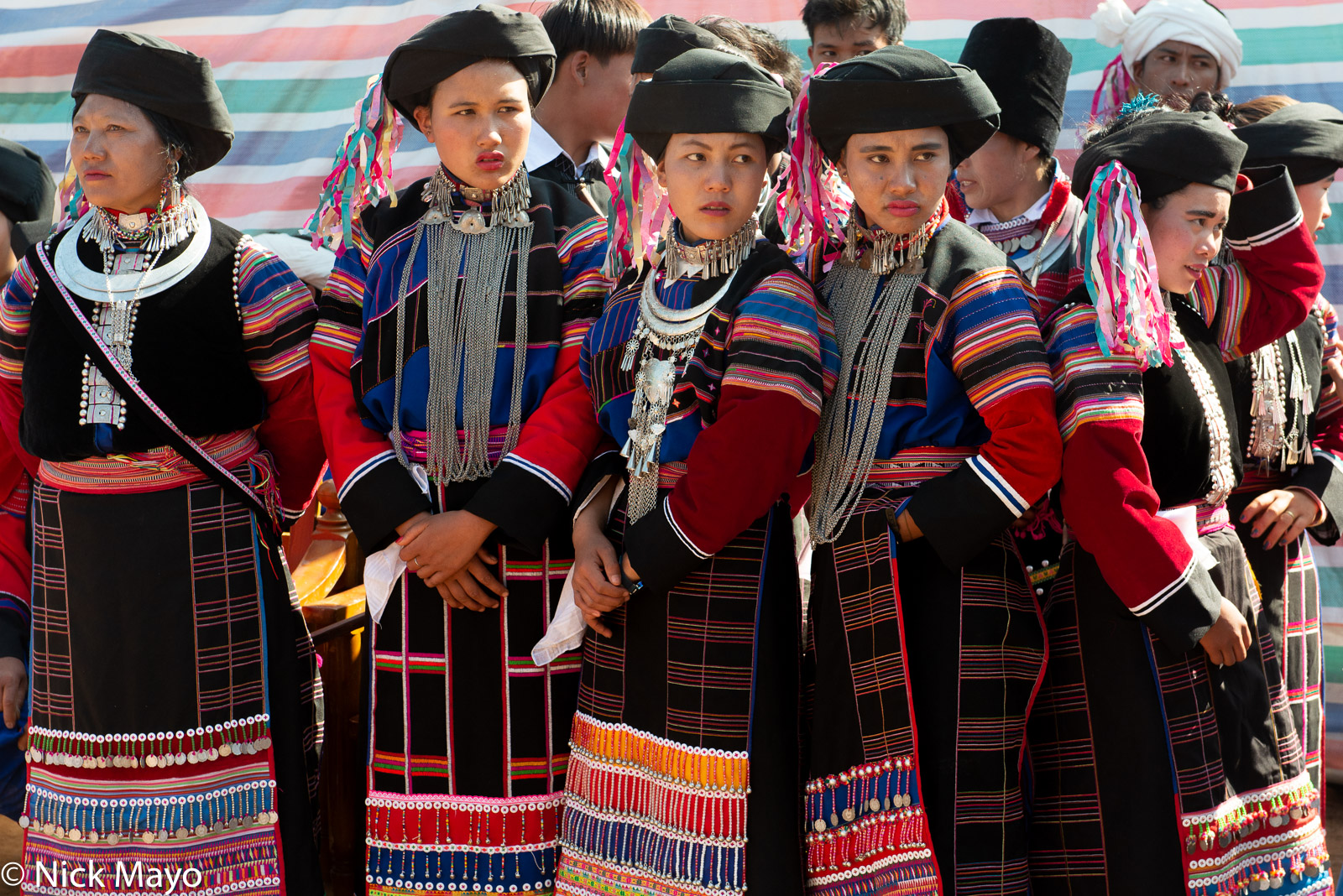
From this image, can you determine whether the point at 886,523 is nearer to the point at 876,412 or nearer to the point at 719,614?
the point at 876,412

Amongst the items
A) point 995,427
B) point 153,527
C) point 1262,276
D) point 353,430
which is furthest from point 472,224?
point 1262,276

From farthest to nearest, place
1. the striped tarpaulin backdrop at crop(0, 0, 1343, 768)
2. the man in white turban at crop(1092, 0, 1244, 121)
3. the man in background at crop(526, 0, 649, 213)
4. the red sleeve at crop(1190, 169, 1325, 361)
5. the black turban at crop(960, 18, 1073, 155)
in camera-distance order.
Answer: the striped tarpaulin backdrop at crop(0, 0, 1343, 768)
the man in background at crop(526, 0, 649, 213)
the man in white turban at crop(1092, 0, 1244, 121)
the black turban at crop(960, 18, 1073, 155)
the red sleeve at crop(1190, 169, 1325, 361)

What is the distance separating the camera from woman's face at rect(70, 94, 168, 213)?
8.80 ft

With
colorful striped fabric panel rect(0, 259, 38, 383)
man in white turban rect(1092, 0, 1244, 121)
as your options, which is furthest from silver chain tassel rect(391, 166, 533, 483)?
man in white turban rect(1092, 0, 1244, 121)

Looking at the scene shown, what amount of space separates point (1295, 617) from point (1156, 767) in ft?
2.41

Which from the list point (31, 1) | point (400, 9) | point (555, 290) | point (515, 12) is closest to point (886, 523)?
point (555, 290)

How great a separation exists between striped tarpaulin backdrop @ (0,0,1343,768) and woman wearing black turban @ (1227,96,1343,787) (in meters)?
1.35

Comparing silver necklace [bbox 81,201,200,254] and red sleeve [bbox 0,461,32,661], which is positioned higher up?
silver necklace [bbox 81,201,200,254]

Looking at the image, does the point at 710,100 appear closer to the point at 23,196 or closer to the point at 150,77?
the point at 150,77

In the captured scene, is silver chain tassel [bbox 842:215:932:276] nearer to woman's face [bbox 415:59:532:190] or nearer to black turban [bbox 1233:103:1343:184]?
woman's face [bbox 415:59:532:190]

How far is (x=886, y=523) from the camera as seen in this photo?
2.31 m

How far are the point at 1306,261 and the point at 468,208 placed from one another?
180 centimetres

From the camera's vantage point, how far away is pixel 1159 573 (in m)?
2.21

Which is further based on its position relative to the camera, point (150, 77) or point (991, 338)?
point (150, 77)
